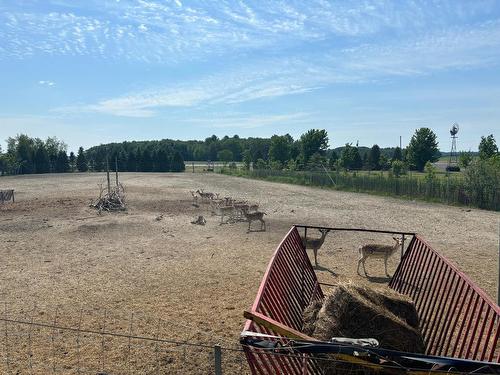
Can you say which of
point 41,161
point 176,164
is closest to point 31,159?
point 41,161

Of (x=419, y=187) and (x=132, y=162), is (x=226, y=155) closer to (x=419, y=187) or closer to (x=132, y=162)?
(x=132, y=162)

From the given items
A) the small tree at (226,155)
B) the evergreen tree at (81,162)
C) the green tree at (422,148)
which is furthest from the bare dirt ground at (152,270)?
the small tree at (226,155)

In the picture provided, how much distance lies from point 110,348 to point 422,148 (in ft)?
235

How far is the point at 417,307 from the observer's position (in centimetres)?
824

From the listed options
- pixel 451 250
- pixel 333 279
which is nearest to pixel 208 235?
pixel 333 279

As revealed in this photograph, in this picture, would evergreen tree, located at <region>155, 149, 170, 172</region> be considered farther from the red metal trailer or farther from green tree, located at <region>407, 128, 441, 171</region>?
the red metal trailer

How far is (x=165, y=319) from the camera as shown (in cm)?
845

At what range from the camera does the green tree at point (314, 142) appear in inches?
3349

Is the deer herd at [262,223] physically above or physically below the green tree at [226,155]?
below

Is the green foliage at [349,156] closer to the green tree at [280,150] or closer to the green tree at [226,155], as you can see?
the green tree at [280,150]

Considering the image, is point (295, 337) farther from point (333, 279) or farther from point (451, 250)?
point (451, 250)

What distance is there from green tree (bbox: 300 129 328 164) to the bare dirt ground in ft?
198

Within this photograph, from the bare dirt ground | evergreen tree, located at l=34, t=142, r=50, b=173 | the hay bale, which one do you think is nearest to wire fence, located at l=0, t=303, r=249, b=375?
the bare dirt ground

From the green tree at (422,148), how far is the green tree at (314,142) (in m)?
17.0
